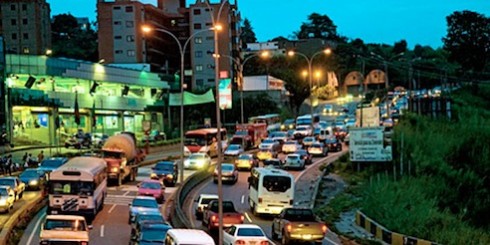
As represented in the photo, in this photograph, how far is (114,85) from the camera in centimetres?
10000

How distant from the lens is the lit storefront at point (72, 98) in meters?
78.3

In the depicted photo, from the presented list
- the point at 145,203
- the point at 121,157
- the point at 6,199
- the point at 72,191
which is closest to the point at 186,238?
the point at 72,191

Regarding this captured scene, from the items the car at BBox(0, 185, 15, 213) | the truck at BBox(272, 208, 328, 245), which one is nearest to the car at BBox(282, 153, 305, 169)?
the car at BBox(0, 185, 15, 213)

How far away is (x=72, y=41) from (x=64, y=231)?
134644 mm

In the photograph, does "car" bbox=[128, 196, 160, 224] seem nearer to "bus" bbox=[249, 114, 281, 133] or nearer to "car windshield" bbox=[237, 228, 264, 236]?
"car windshield" bbox=[237, 228, 264, 236]

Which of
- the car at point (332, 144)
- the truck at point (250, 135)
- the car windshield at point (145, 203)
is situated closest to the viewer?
the car windshield at point (145, 203)

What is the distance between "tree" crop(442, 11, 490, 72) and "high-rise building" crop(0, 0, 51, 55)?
78.4m

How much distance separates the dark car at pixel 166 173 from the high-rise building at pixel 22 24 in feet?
203

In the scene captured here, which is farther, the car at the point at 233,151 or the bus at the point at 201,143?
the bus at the point at 201,143

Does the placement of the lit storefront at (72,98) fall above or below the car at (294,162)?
above

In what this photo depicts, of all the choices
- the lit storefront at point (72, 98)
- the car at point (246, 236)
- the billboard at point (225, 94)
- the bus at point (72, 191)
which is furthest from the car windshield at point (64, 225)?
the lit storefront at point (72, 98)

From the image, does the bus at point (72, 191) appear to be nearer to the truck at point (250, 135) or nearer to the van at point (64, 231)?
the van at point (64, 231)

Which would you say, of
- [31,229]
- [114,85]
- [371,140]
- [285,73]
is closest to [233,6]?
[285,73]

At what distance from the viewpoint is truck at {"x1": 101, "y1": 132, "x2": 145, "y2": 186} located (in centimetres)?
4841
